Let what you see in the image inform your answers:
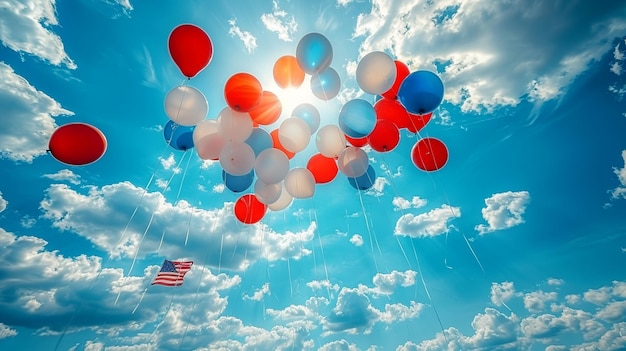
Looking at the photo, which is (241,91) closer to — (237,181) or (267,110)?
(267,110)

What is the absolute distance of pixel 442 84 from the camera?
477cm

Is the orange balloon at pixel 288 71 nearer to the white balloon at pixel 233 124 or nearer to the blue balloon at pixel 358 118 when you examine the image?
the white balloon at pixel 233 124

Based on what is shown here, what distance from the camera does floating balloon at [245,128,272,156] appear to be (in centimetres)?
550

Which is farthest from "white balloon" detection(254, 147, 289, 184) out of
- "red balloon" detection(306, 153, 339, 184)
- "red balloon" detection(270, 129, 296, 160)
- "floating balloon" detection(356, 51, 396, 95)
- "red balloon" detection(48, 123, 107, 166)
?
"red balloon" detection(48, 123, 107, 166)

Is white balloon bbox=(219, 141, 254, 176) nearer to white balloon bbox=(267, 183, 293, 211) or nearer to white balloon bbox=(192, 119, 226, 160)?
white balloon bbox=(192, 119, 226, 160)

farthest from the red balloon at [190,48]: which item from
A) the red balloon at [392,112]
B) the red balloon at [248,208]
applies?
the red balloon at [392,112]

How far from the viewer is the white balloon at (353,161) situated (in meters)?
5.63

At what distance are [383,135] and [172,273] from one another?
639 cm

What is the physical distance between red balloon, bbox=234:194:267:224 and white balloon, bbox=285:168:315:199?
1.06 metres

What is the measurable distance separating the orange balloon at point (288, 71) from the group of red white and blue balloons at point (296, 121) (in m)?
0.02

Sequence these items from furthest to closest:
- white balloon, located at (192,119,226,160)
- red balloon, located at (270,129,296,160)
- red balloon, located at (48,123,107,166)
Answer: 1. red balloon, located at (270,129,296,160)
2. white balloon, located at (192,119,226,160)
3. red balloon, located at (48,123,107,166)

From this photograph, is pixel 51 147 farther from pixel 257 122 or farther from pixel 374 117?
pixel 374 117

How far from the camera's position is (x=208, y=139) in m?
5.28

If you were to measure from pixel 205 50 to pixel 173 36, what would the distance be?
54 centimetres
